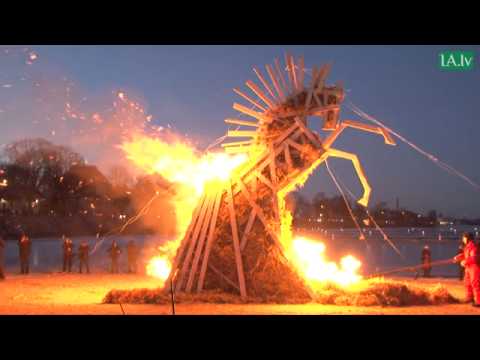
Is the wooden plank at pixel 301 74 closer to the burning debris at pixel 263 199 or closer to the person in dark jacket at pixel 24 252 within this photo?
the burning debris at pixel 263 199

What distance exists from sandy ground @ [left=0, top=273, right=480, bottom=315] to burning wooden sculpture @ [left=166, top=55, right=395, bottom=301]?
111cm

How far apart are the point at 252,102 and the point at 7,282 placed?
9360 millimetres

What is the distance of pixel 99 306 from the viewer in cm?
1238

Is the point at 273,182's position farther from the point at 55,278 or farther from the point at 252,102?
the point at 55,278

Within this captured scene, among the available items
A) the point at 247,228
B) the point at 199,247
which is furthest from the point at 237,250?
the point at 199,247

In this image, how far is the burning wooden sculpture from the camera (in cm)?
1336

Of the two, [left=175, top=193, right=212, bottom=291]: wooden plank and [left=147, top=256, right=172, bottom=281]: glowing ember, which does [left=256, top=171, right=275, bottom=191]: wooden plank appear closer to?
[left=175, top=193, right=212, bottom=291]: wooden plank

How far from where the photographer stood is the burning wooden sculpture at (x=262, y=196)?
13359mm

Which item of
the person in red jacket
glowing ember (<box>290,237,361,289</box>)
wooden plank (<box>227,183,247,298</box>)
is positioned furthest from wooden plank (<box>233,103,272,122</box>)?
the person in red jacket

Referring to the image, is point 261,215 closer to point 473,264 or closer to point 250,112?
point 250,112

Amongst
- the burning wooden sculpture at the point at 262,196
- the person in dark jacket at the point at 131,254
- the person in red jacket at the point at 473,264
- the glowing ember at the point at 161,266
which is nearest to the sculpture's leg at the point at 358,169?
the burning wooden sculpture at the point at 262,196

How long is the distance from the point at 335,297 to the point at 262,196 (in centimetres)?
283

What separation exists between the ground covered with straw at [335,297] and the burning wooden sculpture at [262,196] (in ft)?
1.32

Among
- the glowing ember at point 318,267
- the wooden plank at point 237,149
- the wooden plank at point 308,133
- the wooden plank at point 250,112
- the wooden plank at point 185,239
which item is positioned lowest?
the glowing ember at point 318,267
